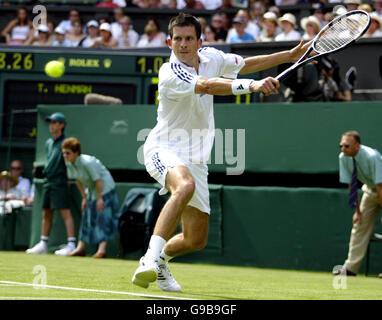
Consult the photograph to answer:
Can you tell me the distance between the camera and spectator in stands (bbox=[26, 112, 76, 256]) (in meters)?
13.9

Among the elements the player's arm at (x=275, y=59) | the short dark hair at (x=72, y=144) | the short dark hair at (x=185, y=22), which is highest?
the short dark hair at (x=185, y=22)

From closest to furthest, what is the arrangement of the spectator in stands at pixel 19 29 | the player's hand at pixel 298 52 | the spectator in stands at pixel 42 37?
1. the player's hand at pixel 298 52
2. the spectator in stands at pixel 42 37
3. the spectator in stands at pixel 19 29

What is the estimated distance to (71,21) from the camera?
17.6 metres

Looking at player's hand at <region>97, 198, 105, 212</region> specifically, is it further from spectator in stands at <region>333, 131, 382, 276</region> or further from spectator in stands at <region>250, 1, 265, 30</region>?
spectator in stands at <region>250, 1, 265, 30</region>

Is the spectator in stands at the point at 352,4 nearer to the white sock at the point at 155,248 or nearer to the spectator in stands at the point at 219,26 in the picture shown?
the spectator in stands at the point at 219,26

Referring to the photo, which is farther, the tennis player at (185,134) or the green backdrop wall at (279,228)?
the green backdrop wall at (279,228)

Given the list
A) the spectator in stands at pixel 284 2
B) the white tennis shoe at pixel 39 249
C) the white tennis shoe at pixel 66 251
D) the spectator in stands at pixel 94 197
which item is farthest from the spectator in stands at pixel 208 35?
the white tennis shoe at pixel 39 249

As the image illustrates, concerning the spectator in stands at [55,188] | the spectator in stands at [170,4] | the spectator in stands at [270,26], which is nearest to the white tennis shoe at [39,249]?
the spectator in stands at [55,188]

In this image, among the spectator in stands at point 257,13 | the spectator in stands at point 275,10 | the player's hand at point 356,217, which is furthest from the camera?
the spectator in stands at point 257,13

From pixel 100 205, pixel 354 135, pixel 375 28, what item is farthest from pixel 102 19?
pixel 354 135

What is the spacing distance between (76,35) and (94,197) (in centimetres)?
471

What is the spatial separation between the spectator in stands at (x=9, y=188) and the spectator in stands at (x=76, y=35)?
10.0 feet

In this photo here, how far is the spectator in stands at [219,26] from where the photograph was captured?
16250 mm

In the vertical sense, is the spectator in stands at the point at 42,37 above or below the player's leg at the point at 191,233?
above
